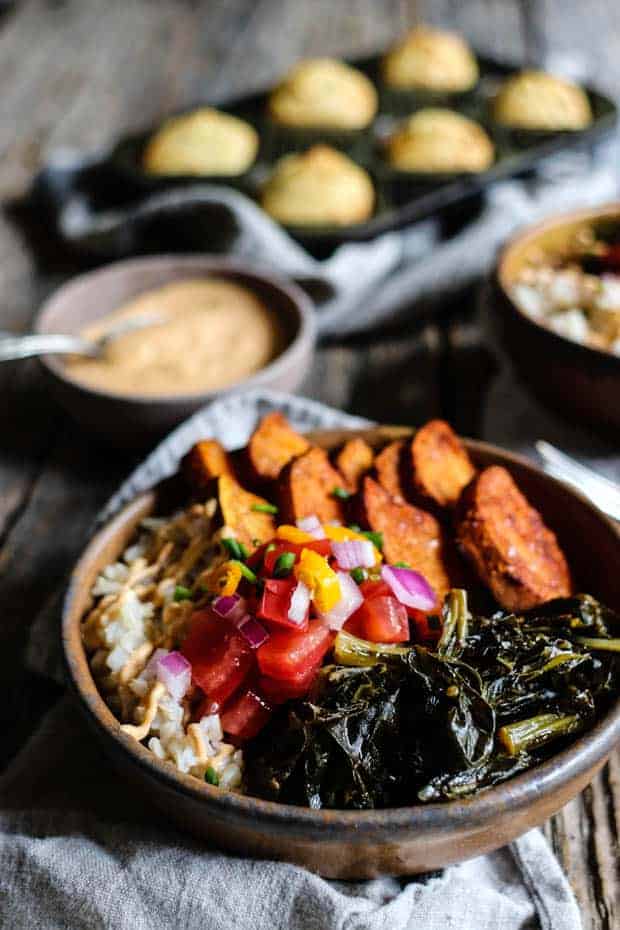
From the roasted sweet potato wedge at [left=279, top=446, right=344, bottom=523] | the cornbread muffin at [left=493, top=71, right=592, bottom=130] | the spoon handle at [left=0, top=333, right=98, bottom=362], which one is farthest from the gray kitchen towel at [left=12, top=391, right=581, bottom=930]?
the cornbread muffin at [left=493, top=71, right=592, bottom=130]

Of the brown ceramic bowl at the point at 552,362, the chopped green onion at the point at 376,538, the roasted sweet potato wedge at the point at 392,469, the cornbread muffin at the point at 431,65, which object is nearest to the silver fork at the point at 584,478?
the brown ceramic bowl at the point at 552,362

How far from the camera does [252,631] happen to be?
7.29ft

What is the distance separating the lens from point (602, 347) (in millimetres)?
3363

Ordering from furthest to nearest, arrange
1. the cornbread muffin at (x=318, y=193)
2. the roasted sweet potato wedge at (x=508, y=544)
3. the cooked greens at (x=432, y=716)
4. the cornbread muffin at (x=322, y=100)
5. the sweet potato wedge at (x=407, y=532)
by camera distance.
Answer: the cornbread muffin at (x=322, y=100)
the cornbread muffin at (x=318, y=193)
the sweet potato wedge at (x=407, y=532)
the roasted sweet potato wedge at (x=508, y=544)
the cooked greens at (x=432, y=716)

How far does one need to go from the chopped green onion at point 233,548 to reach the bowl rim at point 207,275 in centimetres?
109

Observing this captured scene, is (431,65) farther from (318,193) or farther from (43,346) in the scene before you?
(43,346)

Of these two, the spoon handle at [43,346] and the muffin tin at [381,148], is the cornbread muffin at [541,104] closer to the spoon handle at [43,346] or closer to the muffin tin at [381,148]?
the muffin tin at [381,148]

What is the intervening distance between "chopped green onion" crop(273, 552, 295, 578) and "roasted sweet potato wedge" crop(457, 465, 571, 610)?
0.52m

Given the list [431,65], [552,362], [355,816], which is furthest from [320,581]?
[431,65]

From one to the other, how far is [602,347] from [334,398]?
3.68ft

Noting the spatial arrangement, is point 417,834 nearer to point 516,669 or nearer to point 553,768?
point 553,768

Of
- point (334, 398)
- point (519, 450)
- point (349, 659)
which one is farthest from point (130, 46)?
point (349, 659)

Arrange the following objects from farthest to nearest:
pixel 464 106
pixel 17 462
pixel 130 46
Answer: pixel 130 46 < pixel 464 106 < pixel 17 462

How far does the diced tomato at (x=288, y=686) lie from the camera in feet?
7.11
